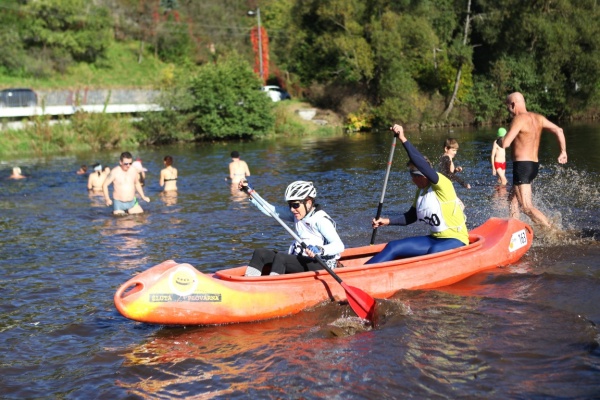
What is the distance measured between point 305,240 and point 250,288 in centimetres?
83

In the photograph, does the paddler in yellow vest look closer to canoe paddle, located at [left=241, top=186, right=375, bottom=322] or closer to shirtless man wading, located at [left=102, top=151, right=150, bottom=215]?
canoe paddle, located at [left=241, top=186, right=375, bottom=322]

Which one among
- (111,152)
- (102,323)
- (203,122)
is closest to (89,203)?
(102,323)

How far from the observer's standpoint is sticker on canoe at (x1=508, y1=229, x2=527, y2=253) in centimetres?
970

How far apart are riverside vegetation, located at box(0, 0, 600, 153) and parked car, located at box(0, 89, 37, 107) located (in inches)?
77.7

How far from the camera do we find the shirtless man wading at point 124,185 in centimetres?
1527

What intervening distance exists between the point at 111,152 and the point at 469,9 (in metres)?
26.4

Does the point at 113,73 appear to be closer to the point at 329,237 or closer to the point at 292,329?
the point at 329,237

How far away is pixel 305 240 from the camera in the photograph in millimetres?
7984

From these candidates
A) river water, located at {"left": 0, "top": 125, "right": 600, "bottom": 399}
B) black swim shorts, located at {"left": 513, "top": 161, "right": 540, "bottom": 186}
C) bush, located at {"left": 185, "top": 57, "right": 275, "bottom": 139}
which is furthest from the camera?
bush, located at {"left": 185, "top": 57, "right": 275, "bottom": 139}

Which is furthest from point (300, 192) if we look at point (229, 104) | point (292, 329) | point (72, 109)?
point (72, 109)

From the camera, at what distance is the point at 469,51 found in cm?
4562

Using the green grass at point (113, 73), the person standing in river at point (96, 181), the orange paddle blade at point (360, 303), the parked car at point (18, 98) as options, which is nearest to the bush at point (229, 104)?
the green grass at point (113, 73)

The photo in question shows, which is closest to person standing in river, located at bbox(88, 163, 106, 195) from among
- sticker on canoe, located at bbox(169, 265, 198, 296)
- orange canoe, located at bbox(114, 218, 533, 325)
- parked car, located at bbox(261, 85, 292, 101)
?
orange canoe, located at bbox(114, 218, 533, 325)

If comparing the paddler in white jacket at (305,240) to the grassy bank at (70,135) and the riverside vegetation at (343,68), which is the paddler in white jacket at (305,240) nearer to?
the grassy bank at (70,135)
